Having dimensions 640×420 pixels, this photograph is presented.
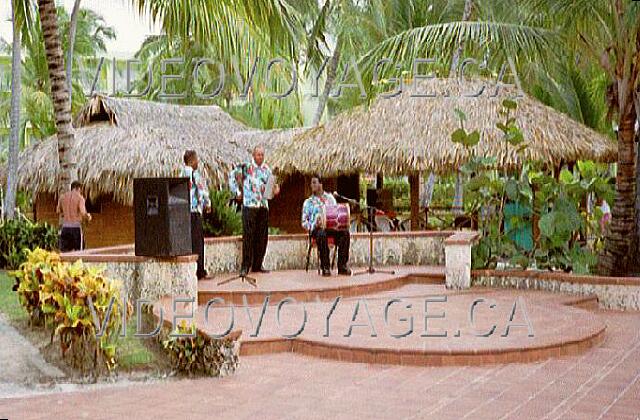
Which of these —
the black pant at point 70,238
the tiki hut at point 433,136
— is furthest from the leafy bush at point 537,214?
the black pant at point 70,238

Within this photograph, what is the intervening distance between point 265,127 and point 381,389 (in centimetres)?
2702

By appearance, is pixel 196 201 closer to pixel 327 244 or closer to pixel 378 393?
pixel 327 244

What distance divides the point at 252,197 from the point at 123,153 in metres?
8.52

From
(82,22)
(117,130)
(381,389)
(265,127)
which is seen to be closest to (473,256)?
(381,389)

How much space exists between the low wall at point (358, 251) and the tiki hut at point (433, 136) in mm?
2504

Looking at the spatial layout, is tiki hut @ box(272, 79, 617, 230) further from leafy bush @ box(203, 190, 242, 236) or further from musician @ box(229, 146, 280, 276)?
musician @ box(229, 146, 280, 276)

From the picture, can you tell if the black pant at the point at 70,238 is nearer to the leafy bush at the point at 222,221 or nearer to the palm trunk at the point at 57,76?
the palm trunk at the point at 57,76

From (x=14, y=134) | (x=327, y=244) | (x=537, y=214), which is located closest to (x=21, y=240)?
(x=14, y=134)

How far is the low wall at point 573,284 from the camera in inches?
404

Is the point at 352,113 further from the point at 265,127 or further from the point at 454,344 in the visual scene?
the point at 265,127

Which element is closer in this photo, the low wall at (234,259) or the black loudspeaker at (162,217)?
the black loudspeaker at (162,217)

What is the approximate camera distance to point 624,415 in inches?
217

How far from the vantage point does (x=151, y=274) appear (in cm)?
867

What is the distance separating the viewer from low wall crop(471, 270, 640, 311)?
10.3m
